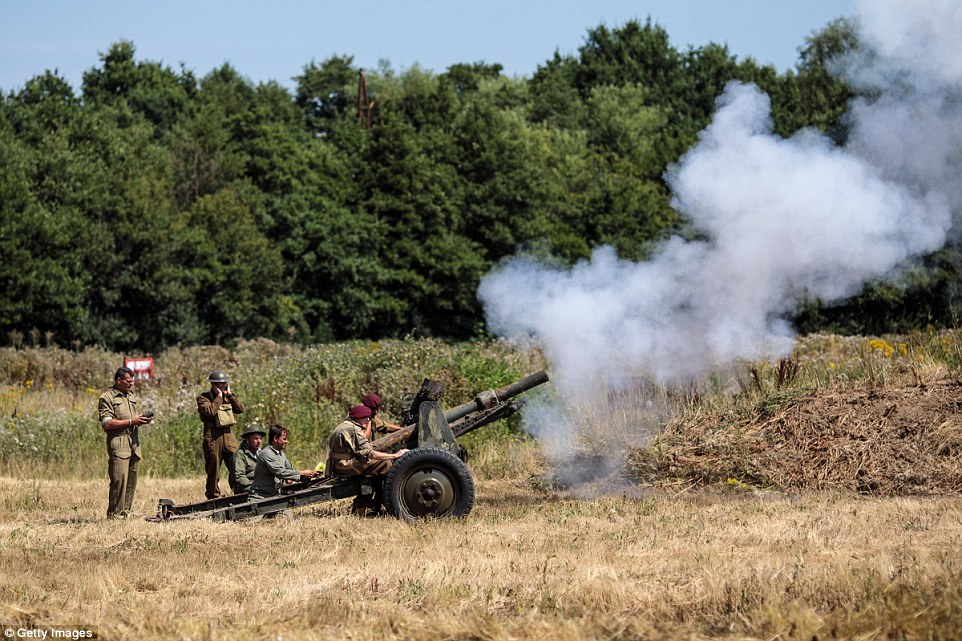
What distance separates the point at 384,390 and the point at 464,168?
1024 inches

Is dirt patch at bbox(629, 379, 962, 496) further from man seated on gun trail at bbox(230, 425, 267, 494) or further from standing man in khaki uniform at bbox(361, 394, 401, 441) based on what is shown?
man seated on gun trail at bbox(230, 425, 267, 494)

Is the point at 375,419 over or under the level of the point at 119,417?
over

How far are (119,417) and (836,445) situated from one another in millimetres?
8026

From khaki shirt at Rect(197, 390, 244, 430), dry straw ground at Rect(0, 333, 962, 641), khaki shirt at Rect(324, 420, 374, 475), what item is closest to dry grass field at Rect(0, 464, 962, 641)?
dry straw ground at Rect(0, 333, 962, 641)

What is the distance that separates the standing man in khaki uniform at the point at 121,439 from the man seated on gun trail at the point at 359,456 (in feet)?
7.15

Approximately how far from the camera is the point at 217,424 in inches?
524

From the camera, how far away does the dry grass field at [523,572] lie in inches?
279

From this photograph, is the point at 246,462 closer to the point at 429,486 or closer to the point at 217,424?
the point at 217,424

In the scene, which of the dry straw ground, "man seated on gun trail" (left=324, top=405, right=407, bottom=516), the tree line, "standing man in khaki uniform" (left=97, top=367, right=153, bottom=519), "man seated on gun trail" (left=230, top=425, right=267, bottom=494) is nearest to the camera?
the dry straw ground

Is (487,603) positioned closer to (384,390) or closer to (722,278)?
(722,278)

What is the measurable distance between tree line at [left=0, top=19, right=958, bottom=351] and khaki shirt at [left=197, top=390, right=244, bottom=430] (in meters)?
16.7

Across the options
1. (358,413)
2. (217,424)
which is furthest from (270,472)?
(217,424)

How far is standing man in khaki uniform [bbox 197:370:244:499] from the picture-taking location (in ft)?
43.3

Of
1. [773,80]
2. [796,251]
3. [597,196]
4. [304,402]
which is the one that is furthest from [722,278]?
[773,80]
